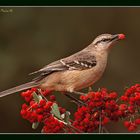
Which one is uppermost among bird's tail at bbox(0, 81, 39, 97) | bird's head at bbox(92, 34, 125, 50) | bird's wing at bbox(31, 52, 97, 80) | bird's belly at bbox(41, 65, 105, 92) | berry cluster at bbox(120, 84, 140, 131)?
bird's head at bbox(92, 34, 125, 50)

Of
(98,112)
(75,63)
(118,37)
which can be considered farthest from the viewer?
(75,63)

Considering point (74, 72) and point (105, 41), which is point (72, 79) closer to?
point (74, 72)

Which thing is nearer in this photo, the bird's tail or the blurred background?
the bird's tail

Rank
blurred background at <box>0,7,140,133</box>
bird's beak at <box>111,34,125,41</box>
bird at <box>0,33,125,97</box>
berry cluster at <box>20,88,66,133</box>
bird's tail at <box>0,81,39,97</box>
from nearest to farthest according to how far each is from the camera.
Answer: berry cluster at <box>20,88,66,133</box> → bird's tail at <box>0,81,39,97</box> → bird's beak at <box>111,34,125,41</box> → bird at <box>0,33,125,97</box> → blurred background at <box>0,7,140,133</box>

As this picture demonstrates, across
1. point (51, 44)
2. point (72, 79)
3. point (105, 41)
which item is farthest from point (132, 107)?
point (51, 44)

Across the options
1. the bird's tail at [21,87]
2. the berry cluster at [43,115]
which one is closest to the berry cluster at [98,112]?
the berry cluster at [43,115]

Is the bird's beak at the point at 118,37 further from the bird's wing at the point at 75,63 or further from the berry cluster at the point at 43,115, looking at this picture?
the berry cluster at the point at 43,115

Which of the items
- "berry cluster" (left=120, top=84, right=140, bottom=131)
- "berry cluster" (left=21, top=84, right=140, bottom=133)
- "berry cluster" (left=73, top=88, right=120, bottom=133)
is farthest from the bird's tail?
"berry cluster" (left=120, top=84, right=140, bottom=131)

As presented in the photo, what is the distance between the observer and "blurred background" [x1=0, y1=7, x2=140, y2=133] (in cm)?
1198

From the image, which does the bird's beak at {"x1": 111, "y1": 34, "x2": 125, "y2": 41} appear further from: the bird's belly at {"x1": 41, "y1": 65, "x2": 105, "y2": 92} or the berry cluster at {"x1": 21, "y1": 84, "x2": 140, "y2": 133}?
the berry cluster at {"x1": 21, "y1": 84, "x2": 140, "y2": 133}

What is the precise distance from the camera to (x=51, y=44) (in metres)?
12.6

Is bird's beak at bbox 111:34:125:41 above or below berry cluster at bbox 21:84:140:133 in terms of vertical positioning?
above

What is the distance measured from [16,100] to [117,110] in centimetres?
594

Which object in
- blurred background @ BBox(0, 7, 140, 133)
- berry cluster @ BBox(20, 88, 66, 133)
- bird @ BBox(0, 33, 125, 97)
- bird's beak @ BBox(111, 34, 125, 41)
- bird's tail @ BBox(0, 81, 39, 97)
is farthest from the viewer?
blurred background @ BBox(0, 7, 140, 133)
